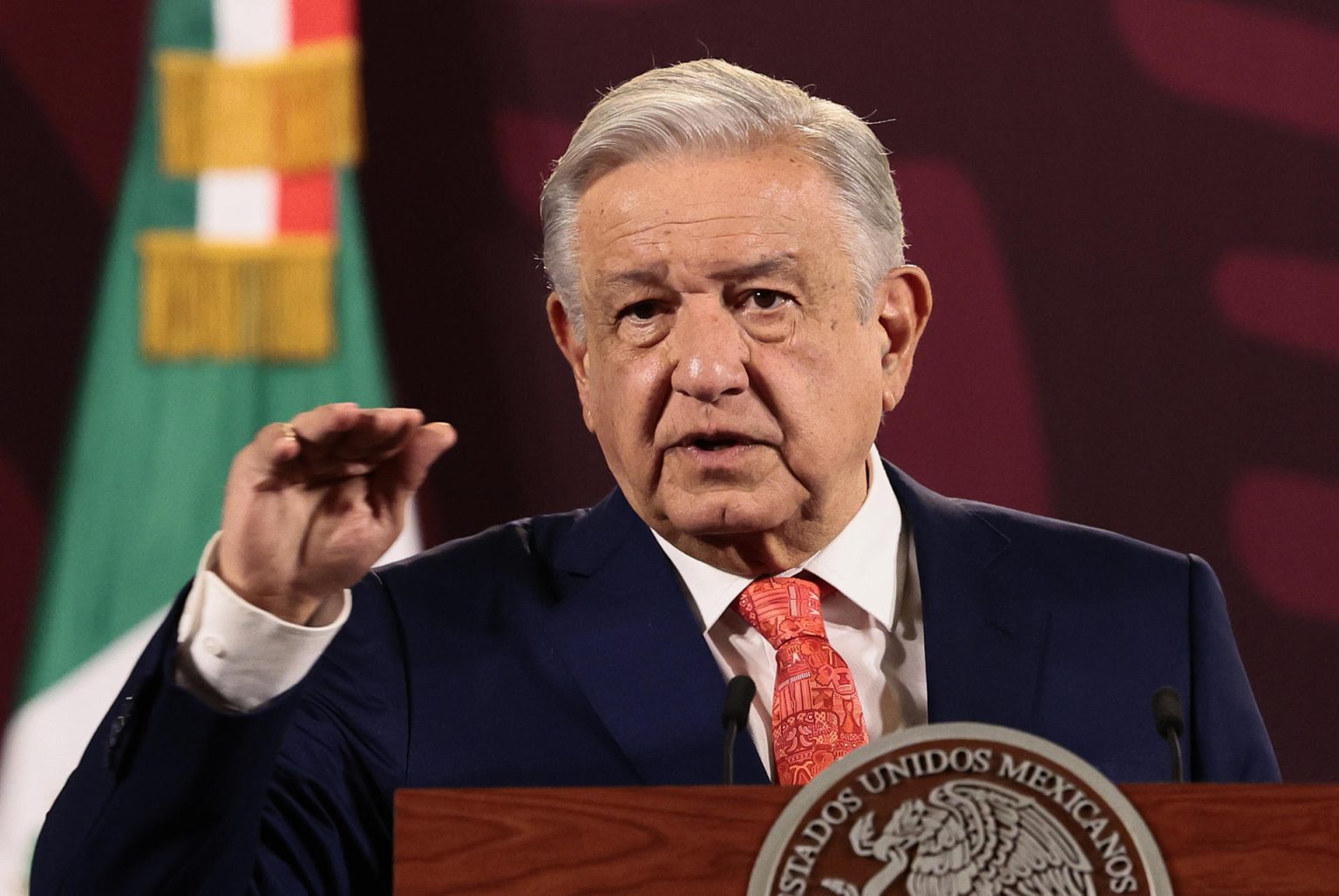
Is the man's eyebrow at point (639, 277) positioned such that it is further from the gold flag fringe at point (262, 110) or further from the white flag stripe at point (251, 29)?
the white flag stripe at point (251, 29)

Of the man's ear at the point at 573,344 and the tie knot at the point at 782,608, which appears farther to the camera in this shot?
the man's ear at the point at 573,344

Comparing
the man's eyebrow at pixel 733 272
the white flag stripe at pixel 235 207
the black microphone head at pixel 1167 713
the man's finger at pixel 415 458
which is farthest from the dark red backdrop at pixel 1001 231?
the black microphone head at pixel 1167 713

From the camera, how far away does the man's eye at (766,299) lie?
1.79m

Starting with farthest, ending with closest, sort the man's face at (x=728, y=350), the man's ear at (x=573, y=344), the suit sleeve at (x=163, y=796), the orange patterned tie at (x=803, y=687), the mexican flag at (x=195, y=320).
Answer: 1. the mexican flag at (x=195, y=320)
2. the man's ear at (x=573, y=344)
3. the man's face at (x=728, y=350)
4. the orange patterned tie at (x=803, y=687)
5. the suit sleeve at (x=163, y=796)

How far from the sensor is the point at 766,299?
1798 mm

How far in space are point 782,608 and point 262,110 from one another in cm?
140

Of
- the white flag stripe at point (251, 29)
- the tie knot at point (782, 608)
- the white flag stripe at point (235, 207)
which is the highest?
the white flag stripe at point (251, 29)

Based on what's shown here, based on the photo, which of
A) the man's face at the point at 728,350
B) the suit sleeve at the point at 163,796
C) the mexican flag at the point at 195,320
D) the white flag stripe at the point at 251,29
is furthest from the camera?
the white flag stripe at the point at 251,29

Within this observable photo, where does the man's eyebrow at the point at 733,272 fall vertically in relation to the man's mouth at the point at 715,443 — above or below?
above

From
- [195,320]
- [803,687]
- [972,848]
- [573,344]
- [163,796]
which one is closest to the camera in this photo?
[972,848]

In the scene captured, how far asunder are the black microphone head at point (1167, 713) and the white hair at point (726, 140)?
693 millimetres

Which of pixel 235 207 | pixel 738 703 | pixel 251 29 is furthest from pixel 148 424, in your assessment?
pixel 738 703

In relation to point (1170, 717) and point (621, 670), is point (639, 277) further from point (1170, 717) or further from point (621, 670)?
point (1170, 717)

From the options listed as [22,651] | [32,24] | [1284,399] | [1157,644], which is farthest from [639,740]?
[32,24]
